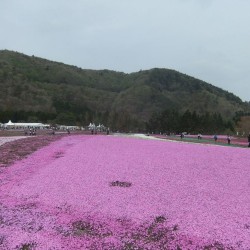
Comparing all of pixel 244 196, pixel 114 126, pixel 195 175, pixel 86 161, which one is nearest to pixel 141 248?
pixel 244 196

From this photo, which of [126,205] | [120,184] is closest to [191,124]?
[120,184]

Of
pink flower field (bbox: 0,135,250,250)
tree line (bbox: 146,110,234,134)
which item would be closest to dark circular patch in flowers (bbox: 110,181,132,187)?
pink flower field (bbox: 0,135,250,250)

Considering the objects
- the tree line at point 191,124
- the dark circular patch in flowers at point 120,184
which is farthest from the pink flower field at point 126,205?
the tree line at point 191,124

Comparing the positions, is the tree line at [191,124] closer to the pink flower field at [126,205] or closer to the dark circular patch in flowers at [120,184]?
the pink flower field at [126,205]

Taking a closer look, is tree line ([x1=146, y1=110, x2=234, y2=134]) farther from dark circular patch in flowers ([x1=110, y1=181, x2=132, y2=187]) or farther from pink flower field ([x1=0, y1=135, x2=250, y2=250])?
dark circular patch in flowers ([x1=110, y1=181, x2=132, y2=187])

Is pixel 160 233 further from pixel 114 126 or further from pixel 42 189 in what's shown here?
pixel 114 126

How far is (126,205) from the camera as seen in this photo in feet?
47.2

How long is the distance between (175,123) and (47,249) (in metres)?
144

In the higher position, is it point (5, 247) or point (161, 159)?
point (161, 159)

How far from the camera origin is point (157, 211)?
13.6 meters

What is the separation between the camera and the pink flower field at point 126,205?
11180 mm

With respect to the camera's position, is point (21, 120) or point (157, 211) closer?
point (157, 211)

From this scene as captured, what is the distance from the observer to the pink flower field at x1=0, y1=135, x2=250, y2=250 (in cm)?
1118

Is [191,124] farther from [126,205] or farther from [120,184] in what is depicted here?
[126,205]
